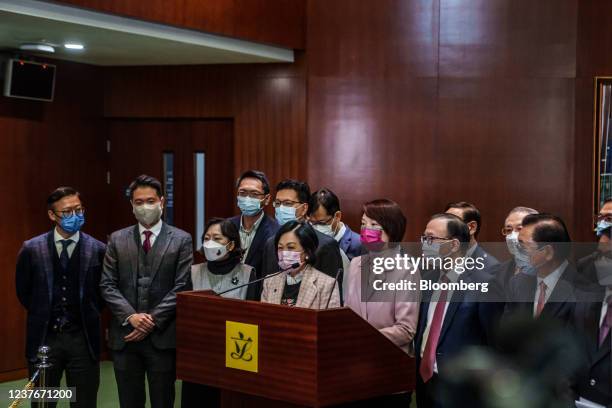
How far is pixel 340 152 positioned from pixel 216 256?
2.79m

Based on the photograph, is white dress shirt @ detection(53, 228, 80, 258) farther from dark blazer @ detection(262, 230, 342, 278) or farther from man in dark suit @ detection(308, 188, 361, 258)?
man in dark suit @ detection(308, 188, 361, 258)

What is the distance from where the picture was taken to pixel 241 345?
3.23 metres

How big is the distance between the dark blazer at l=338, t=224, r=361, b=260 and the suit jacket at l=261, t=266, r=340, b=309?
1525 mm

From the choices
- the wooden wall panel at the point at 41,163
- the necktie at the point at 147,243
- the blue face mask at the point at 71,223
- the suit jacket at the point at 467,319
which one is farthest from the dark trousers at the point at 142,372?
the wooden wall panel at the point at 41,163

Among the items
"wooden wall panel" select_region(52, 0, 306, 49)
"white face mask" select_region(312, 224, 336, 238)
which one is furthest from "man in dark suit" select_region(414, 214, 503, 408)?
"wooden wall panel" select_region(52, 0, 306, 49)

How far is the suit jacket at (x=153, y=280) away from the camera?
4.37 m

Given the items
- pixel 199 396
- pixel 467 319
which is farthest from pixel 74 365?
pixel 467 319

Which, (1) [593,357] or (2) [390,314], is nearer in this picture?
(1) [593,357]

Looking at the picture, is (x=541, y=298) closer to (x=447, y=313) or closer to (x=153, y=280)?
(x=447, y=313)

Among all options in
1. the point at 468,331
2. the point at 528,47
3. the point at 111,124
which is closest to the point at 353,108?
the point at 528,47

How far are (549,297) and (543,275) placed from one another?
0.12m

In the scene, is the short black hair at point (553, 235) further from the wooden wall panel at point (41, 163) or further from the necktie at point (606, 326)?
the wooden wall panel at point (41, 163)

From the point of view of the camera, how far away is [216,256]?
4219 mm

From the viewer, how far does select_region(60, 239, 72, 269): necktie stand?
452 centimetres
